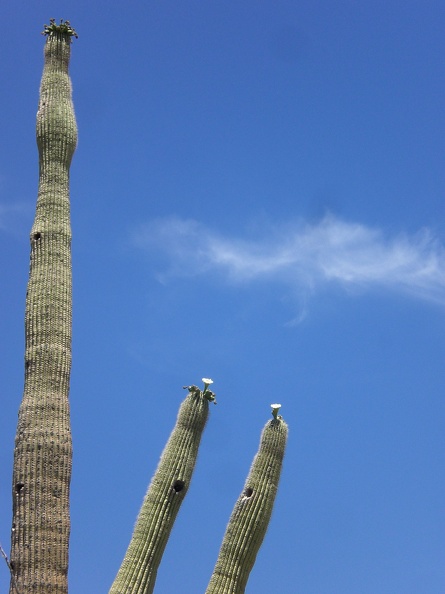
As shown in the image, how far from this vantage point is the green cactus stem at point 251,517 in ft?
38.8

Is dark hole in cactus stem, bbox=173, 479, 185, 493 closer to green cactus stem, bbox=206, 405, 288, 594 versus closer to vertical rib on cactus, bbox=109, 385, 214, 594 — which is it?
vertical rib on cactus, bbox=109, 385, 214, 594

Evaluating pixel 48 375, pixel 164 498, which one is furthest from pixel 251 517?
pixel 48 375

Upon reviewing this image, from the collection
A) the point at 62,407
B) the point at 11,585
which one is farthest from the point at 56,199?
the point at 11,585

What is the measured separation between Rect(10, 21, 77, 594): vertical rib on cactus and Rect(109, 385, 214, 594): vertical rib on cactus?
123 cm

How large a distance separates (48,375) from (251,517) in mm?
3044

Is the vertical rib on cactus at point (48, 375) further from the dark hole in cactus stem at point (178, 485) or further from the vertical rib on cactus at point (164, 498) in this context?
the dark hole in cactus stem at point (178, 485)

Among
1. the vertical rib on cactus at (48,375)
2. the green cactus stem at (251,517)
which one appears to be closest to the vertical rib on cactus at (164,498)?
the green cactus stem at (251,517)

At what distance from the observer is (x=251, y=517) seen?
1196 cm

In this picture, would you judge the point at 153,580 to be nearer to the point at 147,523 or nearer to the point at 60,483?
the point at 147,523

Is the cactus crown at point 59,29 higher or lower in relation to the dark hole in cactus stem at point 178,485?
higher

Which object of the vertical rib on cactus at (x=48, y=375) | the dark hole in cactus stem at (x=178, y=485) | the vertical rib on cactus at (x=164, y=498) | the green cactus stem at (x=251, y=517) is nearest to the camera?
the vertical rib on cactus at (x=48, y=375)

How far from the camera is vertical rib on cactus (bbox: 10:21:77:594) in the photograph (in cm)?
1000

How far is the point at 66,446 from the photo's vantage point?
10.5m

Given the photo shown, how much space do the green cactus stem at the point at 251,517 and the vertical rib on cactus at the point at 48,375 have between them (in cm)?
235
